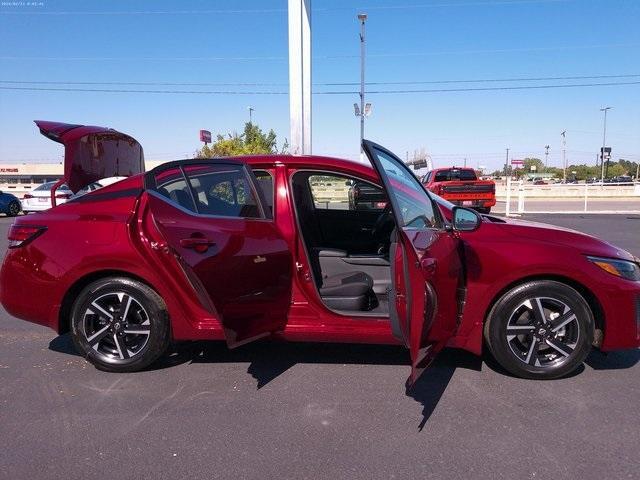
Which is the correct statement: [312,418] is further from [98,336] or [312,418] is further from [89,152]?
[89,152]

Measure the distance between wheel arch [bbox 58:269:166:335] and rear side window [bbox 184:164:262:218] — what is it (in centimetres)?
72

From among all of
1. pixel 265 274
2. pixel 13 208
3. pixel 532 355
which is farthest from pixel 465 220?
pixel 13 208

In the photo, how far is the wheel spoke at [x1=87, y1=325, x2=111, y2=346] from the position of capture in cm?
381

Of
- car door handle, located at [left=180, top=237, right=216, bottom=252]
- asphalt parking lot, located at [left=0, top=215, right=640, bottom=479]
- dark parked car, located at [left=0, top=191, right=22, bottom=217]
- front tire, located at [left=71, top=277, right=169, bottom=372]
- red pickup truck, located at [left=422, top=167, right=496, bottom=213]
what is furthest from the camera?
dark parked car, located at [left=0, top=191, right=22, bottom=217]

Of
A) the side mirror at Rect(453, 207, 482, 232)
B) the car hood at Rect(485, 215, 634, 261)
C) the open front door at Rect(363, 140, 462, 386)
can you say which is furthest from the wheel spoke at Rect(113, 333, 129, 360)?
the car hood at Rect(485, 215, 634, 261)

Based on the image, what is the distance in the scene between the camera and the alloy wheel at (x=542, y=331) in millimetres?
3545

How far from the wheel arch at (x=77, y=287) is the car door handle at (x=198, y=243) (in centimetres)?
66

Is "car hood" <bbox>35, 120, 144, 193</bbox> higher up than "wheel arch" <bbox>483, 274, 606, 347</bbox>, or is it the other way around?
"car hood" <bbox>35, 120, 144, 193</bbox>

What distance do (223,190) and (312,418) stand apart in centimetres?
173

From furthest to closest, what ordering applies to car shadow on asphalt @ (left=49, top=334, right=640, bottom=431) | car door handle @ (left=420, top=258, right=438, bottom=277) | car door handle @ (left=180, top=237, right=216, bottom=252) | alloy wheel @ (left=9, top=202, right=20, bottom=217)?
alloy wheel @ (left=9, top=202, right=20, bottom=217) → car shadow on asphalt @ (left=49, top=334, right=640, bottom=431) → car door handle @ (left=180, top=237, right=216, bottom=252) → car door handle @ (left=420, top=258, right=438, bottom=277)

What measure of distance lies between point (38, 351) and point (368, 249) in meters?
3.13

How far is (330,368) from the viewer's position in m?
3.97

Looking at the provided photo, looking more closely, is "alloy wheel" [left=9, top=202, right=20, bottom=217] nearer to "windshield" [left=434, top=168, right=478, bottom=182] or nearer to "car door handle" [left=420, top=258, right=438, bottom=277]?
"windshield" [left=434, top=168, right=478, bottom=182]

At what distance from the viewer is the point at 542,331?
3.56 meters
